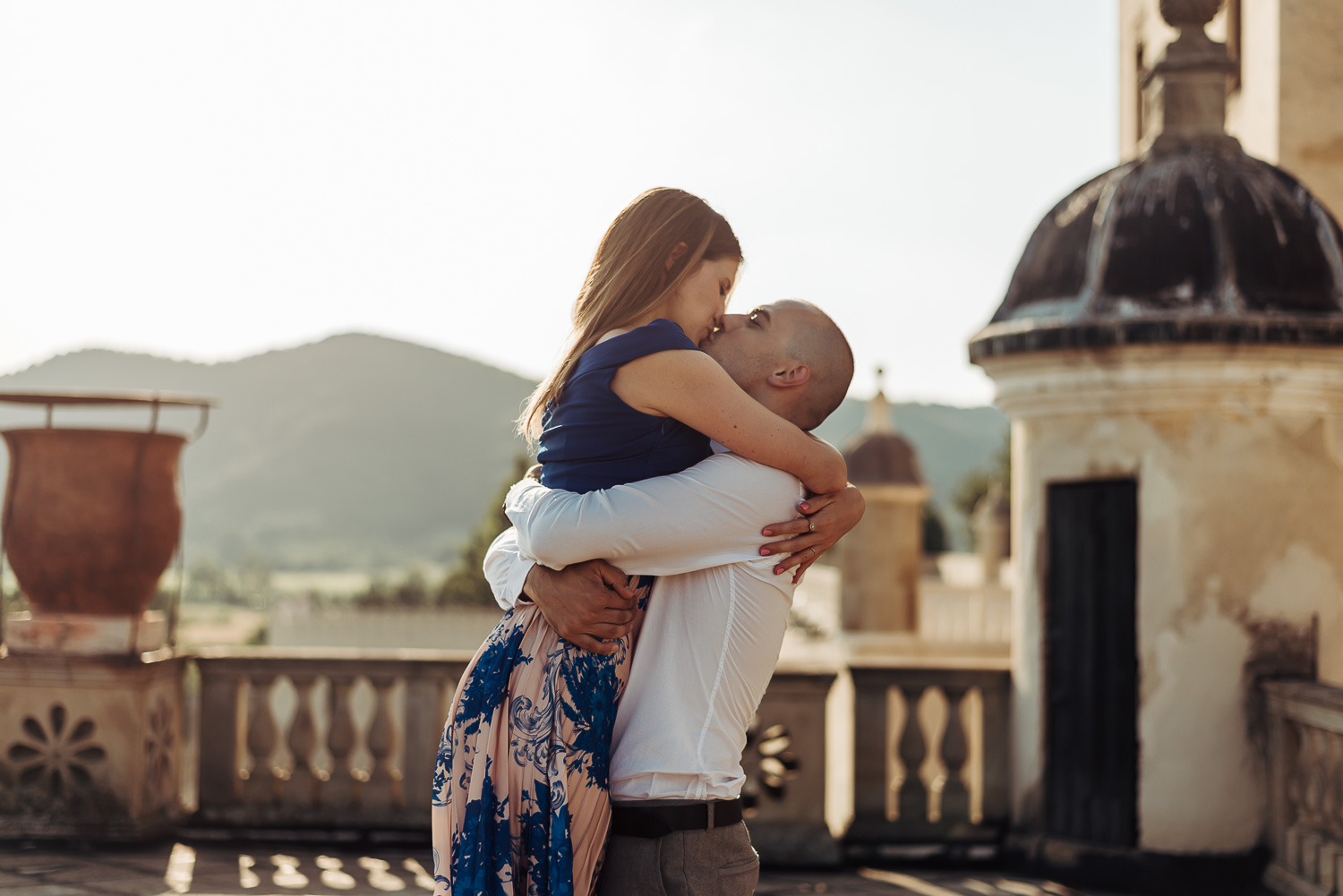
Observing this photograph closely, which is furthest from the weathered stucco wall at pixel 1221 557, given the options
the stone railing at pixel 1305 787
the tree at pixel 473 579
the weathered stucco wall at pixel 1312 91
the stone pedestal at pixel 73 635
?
the tree at pixel 473 579

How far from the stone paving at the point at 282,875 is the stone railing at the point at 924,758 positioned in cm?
23

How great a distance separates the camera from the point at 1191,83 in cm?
607

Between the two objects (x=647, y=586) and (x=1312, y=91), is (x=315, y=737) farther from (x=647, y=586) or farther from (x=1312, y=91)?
(x=1312, y=91)

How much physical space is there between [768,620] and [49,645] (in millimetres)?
5048

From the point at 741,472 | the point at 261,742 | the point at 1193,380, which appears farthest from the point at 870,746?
the point at 741,472

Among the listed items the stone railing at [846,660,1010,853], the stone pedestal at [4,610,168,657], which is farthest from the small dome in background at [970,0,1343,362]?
the stone pedestal at [4,610,168,657]

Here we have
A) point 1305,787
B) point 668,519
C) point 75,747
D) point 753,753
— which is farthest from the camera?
point 753,753

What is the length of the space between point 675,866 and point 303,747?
16.1 ft

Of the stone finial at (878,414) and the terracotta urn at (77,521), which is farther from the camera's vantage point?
the stone finial at (878,414)

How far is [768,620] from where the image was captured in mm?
2131

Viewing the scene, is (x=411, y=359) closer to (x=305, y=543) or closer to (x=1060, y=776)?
(x=305, y=543)

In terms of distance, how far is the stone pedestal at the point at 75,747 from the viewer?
19.5ft

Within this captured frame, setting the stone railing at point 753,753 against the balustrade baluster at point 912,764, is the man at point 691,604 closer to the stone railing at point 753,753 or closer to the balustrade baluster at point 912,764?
the stone railing at point 753,753

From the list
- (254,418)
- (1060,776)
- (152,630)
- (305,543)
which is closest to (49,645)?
(152,630)
